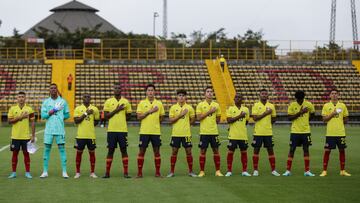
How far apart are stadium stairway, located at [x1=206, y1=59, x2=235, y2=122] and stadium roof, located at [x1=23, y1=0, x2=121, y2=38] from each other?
47924 mm

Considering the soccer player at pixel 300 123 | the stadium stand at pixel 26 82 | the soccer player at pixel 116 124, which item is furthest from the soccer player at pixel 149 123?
the stadium stand at pixel 26 82

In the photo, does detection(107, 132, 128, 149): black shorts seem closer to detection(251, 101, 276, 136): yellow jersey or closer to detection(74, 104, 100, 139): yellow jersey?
detection(74, 104, 100, 139): yellow jersey

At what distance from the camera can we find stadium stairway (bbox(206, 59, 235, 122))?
183ft

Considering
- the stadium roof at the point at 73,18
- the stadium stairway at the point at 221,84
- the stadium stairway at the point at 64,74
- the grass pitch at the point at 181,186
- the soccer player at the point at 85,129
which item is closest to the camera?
the grass pitch at the point at 181,186

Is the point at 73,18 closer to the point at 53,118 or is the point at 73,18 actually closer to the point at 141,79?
the point at 141,79

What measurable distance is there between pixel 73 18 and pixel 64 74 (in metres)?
53.7

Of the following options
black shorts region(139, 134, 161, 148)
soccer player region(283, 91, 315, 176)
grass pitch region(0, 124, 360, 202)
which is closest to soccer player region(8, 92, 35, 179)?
grass pitch region(0, 124, 360, 202)

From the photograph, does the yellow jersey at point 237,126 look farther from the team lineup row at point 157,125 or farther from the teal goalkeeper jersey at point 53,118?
the teal goalkeeper jersey at point 53,118

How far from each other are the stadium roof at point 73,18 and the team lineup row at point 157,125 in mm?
88343

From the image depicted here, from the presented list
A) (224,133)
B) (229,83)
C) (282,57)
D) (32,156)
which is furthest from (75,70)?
(32,156)

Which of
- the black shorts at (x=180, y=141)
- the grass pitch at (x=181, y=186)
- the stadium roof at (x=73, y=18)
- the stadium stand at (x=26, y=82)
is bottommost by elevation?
the grass pitch at (x=181, y=186)

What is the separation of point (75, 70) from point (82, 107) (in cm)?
4062

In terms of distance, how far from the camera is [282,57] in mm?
64875

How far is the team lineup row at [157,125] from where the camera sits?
1912 centimetres
